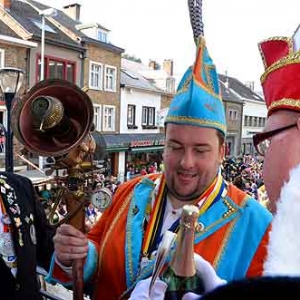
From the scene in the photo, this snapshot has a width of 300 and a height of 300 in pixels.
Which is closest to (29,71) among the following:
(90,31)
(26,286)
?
(90,31)

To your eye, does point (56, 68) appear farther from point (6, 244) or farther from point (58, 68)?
point (6, 244)

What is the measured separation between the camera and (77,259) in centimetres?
134

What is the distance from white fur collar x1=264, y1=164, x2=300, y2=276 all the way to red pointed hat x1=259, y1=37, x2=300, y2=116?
22 centimetres

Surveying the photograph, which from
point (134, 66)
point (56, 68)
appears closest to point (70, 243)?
point (56, 68)

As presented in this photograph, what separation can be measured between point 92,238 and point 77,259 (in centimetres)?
42

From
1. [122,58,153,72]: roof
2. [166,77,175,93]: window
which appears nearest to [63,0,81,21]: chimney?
[122,58,153,72]: roof

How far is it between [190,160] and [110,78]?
1772 cm

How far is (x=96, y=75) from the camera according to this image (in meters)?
18.2

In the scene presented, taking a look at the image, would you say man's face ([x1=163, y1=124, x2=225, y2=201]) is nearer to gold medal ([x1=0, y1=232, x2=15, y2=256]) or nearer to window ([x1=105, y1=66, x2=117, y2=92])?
gold medal ([x1=0, y1=232, x2=15, y2=256])

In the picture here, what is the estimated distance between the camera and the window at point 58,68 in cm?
1536

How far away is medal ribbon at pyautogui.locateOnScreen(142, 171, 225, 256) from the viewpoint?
1.58 meters

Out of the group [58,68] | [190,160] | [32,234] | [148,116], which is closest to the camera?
[190,160]

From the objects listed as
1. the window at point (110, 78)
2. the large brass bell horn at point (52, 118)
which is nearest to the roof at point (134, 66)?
the window at point (110, 78)

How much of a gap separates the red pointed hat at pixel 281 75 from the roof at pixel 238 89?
102 ft
